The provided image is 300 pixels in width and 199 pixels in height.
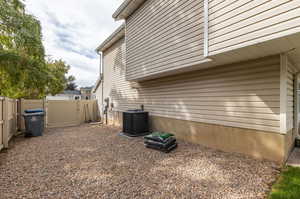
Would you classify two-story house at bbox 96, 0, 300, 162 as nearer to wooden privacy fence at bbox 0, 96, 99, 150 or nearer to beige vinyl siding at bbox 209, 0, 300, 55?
beige vinyl siding at bbox 209, 0, 300, 55

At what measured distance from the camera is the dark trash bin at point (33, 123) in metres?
6.24

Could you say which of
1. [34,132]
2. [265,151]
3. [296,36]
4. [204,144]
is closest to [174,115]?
[204,144]

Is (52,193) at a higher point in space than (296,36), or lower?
lower

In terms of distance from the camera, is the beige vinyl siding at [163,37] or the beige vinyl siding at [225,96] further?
the beige vinyl siding at [163,37]

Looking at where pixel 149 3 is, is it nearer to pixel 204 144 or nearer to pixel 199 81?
pixel 199 81

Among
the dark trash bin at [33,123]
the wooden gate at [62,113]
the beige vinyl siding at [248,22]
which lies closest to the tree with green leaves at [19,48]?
the dark trash bin at [33,123]

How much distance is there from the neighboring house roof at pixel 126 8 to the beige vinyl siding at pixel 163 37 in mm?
185

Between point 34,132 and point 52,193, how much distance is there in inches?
213

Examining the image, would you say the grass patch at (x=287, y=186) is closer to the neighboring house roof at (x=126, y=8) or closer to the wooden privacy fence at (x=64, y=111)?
the neighboring house roof at (x=126, y=8)

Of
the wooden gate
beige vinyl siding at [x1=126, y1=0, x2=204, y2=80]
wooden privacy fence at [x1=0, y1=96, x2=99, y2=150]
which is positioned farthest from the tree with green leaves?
beige vinyl siding at [x1=126, y1=0, x2=204, y2=80]

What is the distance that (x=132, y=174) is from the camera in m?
2.91

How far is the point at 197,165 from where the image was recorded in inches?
130

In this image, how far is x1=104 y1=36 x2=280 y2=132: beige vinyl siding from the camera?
11.0 feet

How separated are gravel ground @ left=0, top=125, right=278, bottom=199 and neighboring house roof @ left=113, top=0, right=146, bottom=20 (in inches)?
226
